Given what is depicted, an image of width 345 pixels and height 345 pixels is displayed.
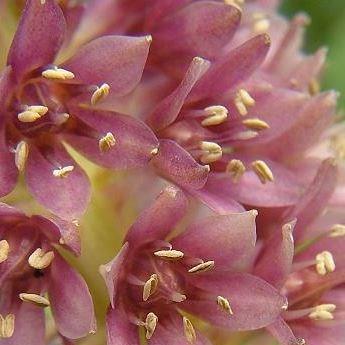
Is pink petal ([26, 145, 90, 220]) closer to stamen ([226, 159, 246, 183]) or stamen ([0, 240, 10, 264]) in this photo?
stamen ([0, 240, 10, 264])

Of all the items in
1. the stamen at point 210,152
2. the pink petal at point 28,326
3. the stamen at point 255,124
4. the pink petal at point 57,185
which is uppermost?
the stamen at point 255,124

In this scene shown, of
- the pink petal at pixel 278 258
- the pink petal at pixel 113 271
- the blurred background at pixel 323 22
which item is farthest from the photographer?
the blurred background at pixel 323 22

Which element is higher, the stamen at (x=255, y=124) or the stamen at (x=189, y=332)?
the stamen at (x=255, y=124)

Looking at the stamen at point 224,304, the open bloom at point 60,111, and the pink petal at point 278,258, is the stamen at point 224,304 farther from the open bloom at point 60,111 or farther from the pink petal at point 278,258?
the open bloom at point 60,111

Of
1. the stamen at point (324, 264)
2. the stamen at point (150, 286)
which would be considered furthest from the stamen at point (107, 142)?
the stamen at point (324, 264)

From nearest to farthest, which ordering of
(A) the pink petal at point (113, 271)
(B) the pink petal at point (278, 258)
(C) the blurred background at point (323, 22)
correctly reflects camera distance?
(A) the pink petal at point (113, 271) < (B) the pink petal at point (278, 258) < (C) the blurred background at point (323, 22)

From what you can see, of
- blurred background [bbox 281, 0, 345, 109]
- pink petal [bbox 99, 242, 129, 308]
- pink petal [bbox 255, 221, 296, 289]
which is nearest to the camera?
pink petal [bbox 99, 242, 129, 308]

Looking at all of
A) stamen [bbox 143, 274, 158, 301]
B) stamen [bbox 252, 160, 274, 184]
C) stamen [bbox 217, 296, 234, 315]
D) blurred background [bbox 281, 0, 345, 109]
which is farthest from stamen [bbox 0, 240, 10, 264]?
blurred background [bbox 281, 0, 345, 109]

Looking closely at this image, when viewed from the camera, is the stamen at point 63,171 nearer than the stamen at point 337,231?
Yes
